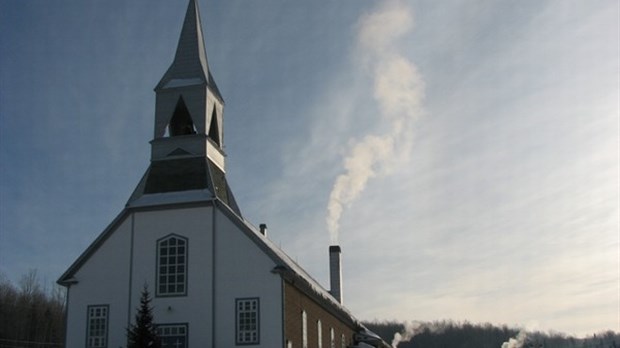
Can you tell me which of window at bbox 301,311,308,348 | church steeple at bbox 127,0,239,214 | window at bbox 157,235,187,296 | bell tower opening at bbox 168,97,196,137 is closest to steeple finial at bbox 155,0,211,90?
church steeple at bbox 127,0,239,214

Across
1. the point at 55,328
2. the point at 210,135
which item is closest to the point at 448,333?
the point at 55,328

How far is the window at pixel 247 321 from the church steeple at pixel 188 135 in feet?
14.3

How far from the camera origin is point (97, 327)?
27.9 m

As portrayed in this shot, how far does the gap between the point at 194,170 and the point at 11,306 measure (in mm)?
41569

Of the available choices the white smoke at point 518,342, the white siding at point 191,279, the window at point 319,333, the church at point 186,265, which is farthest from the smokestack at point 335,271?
the white smoke at point 518,342

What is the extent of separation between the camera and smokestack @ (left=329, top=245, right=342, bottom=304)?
50.1m

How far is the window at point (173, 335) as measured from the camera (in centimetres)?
2697

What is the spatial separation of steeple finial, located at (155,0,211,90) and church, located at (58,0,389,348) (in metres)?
0.15

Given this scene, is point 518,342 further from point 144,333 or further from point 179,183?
point 144,333

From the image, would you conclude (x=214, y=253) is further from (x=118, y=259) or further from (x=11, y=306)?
(x=11, y=306)

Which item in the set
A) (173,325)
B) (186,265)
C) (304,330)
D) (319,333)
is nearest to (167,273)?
(186,265)

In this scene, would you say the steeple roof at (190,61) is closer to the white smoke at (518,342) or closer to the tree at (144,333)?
the tree at (144,333)

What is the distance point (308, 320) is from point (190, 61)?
483 inches

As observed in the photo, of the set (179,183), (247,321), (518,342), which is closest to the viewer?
(247,321)
